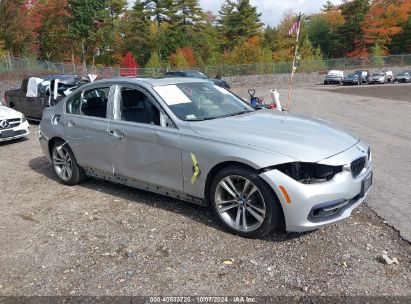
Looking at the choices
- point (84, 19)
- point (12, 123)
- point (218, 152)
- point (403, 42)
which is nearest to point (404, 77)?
point (403, 42)

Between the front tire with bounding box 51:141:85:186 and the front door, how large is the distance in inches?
41.7

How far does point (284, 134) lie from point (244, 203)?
826 millimetres

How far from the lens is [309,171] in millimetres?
3922

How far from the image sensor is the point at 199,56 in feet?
196

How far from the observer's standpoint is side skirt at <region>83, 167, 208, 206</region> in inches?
183

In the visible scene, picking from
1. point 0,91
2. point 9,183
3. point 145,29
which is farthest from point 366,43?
point 9,183

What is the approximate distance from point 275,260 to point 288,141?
3.79 ft

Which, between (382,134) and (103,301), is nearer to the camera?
(103,301)

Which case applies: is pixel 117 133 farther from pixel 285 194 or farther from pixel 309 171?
pixel 309 171

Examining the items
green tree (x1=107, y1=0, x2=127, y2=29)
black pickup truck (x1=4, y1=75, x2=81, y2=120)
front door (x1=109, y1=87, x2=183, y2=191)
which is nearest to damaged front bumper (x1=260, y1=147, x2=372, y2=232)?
front door (x1=109, y1=87, x2=183, y2=191)

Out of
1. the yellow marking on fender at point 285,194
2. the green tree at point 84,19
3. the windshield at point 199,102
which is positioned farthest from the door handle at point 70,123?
the green tree at point 84,19

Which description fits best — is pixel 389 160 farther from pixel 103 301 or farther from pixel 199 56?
pixel 199 56

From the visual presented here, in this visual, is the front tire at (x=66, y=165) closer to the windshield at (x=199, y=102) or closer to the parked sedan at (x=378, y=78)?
the windshield at (x=199, y=102)

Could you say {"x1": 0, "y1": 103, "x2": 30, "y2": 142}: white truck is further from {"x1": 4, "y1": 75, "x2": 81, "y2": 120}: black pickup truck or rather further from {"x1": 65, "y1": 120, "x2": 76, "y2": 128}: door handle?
{"x1": 65, "y1": 120, "x2": 76, "y2": 128}: door handle
